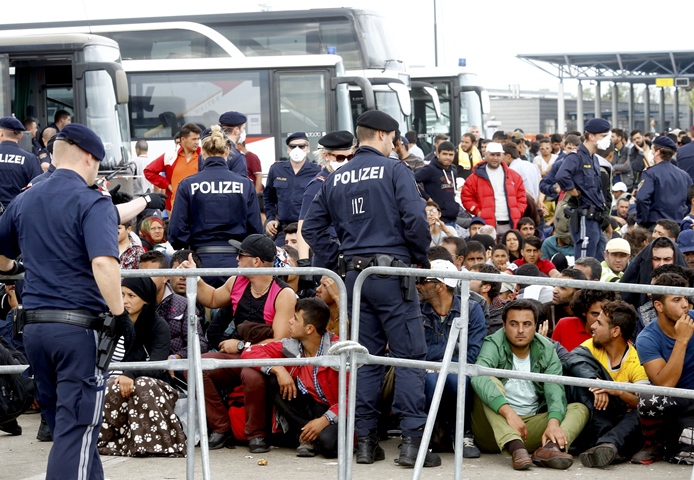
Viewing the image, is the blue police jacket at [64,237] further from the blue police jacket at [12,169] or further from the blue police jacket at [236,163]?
the blue police jacket at [12,169]

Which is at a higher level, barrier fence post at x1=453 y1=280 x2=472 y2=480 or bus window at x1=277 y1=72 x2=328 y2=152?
bus window at x1=277 y1=72 x2=328 y2=152

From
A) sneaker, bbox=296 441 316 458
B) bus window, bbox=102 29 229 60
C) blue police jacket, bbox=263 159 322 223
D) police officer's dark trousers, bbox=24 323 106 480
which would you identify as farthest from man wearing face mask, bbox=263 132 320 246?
bus window, bbox=102 29 229 60

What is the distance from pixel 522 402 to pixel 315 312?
146 centimetres

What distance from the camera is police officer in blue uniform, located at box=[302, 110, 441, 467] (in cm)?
630

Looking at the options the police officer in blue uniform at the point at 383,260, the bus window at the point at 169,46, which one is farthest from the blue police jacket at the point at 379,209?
the bus window at the point at 169,46

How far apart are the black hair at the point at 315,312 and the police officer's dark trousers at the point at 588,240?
451 cm

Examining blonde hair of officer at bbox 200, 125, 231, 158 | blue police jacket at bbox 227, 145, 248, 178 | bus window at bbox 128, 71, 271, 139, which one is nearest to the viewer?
blonde hair of officer at bbox 200, 125, 231, 158

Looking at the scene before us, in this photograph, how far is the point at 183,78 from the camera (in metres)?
18.0

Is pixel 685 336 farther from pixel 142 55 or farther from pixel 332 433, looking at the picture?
pixel 142 55

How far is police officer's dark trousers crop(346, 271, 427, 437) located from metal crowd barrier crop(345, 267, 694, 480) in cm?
31

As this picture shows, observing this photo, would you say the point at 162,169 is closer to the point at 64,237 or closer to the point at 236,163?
the point at 236,163

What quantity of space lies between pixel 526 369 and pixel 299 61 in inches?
451

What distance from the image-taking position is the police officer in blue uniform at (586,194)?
10656mm

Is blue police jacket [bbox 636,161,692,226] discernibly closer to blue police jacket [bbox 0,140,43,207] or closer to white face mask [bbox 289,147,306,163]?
white face mask [bbox 289,147,306,163]
